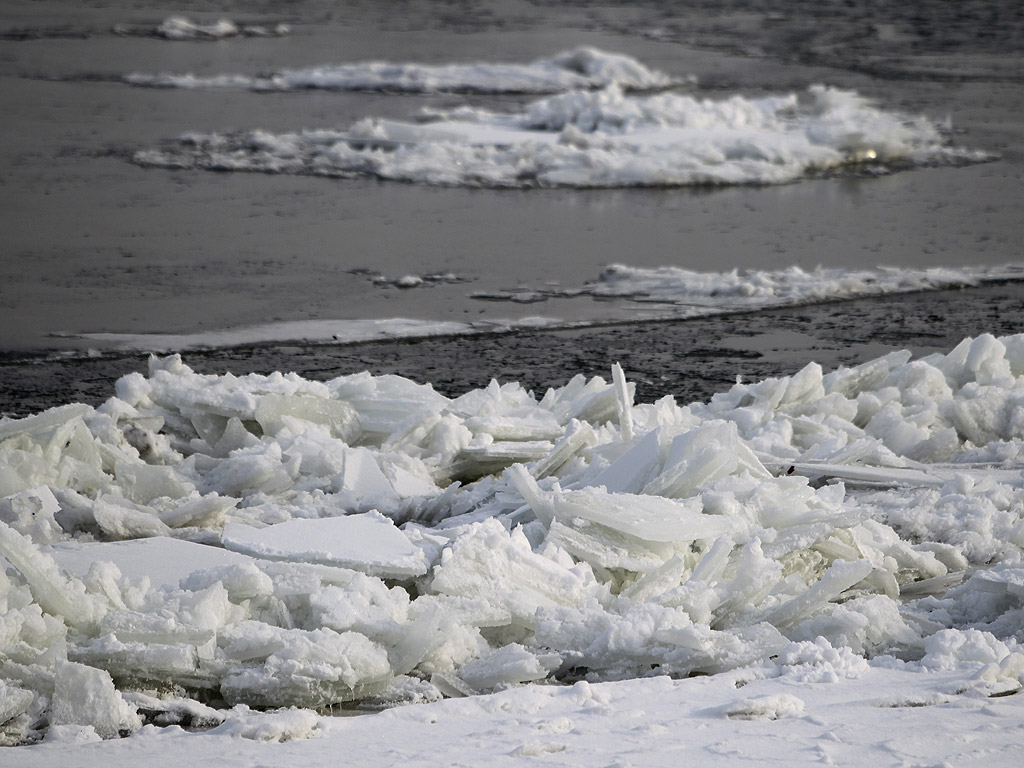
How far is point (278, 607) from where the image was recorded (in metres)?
3.29

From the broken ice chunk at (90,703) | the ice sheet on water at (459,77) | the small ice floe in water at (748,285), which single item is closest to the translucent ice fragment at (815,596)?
the broken ice chunk at (90,703)

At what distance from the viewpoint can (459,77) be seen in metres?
16.0

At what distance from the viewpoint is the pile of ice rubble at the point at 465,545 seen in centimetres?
310

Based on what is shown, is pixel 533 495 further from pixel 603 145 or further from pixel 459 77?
pixel 459 77

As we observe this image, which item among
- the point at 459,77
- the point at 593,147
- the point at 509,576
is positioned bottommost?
the point at 509,576

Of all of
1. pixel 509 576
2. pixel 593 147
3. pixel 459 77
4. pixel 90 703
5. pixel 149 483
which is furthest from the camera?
pixel 459 77

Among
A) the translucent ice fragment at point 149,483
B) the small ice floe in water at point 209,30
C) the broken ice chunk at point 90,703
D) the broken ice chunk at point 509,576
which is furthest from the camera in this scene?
the small ice floe in water at point 209,30

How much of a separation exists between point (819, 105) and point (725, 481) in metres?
9.94

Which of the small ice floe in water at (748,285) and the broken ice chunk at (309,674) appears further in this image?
the small ice floe in water at (748,285)

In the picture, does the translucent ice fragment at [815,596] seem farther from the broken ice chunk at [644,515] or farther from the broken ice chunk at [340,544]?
the broken ice chunk at [340,544]

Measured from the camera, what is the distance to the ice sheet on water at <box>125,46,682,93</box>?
606 inches

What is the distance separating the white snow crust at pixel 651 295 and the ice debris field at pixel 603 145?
9.29 ft

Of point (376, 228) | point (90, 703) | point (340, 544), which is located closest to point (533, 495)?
point (340, 544)

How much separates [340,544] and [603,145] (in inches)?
322
